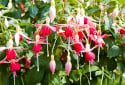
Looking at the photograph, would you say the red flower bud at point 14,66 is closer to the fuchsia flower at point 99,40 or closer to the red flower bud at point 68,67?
the red flower bud at point 68,67

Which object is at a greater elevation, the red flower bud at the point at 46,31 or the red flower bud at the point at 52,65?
the red flower bud at the point at 46,31

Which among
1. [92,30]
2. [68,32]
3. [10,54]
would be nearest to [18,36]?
[10,54]

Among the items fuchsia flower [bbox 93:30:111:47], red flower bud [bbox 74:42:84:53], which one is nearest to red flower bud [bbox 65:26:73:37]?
red flower bud [bbox 74:42:84:53]

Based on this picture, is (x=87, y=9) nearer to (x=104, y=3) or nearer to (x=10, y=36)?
(x=104, y=3)

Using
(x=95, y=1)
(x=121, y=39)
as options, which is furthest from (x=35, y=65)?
(x=95, y=1)

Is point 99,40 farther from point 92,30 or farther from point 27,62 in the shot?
point 27,62

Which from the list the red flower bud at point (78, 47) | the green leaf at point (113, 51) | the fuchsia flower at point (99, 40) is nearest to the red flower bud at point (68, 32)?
the red flower bud at point (78, 47)

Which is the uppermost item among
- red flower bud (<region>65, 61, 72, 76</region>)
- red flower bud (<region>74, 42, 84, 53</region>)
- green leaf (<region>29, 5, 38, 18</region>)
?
green leaf (<region>29, 5, 38, 18</region>)

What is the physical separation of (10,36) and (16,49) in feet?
0.23

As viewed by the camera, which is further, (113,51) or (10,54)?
(113,51)

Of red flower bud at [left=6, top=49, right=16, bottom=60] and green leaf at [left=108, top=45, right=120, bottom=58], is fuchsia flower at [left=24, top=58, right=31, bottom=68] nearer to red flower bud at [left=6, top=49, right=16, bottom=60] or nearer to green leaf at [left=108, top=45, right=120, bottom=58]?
red flower bud at [left=6, top=49, right=16, bottom=60]

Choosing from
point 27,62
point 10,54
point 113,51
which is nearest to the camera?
point 10,54

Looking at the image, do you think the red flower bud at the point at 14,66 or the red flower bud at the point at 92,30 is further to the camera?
the red flower bud at the point at 92,30

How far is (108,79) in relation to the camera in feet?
5.73
